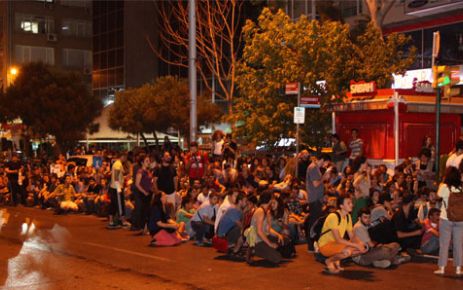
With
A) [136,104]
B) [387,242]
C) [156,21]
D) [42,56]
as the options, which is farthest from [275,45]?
[42,56]

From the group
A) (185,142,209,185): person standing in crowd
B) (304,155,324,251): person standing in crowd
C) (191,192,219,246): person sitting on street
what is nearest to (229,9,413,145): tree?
(185,142,209,185): person standing in crowd

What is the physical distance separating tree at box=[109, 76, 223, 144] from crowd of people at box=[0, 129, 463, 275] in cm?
1790

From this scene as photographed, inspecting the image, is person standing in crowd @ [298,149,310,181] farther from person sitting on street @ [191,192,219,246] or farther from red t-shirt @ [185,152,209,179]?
person sitting on street @ [191,192,219,246]

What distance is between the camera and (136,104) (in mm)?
37406

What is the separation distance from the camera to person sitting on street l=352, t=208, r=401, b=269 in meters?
10.0

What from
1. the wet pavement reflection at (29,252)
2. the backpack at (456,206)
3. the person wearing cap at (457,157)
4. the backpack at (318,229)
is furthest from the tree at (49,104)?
the backpack at (456,206)

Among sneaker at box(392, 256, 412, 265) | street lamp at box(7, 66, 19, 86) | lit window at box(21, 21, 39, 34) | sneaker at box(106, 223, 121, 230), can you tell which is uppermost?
lit window at box(21, 21, 39, 34)

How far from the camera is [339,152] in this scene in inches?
680

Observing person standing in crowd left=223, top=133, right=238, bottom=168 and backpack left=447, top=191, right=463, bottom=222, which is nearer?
backpack left=447, top=191, right=463, bottom=222

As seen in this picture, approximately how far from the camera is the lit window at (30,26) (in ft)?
211

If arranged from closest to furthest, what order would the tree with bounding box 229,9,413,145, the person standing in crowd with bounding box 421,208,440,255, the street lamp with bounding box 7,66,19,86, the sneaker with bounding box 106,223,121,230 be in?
the person standing in crowd with bounding box 421,208,440,255 < the sneaker with bounding box 106,223,121,230 < the tree with bounding box 229,9,413,145 < the street lamp with bounding box 7,66,19,86

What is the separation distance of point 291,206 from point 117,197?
184 inches

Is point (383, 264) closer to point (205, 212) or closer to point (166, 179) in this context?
point (205, 212)

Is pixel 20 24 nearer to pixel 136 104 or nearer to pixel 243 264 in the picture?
pixel 136 104
